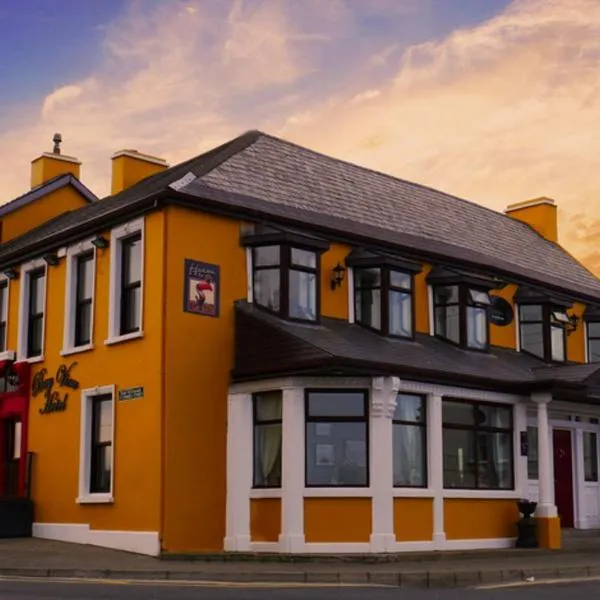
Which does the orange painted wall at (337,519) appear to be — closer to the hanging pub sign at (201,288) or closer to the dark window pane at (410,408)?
the dark window pane at (410,408)

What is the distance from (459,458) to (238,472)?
471 cm

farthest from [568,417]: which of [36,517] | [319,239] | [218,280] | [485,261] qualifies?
[36,517]

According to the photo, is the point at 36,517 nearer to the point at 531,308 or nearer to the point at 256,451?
the point at 256,451

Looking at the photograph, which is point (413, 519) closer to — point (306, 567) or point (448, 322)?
point (306, 567)

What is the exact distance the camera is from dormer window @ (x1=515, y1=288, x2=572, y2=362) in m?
27.0

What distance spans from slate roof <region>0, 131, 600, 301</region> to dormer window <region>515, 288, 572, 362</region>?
1.56 ft

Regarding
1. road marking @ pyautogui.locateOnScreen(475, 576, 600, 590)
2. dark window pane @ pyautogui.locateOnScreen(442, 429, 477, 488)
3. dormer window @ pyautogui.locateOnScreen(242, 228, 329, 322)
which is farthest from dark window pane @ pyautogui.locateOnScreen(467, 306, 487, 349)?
road marking @ pyautogui.locateOnScreen(475, 576, 600, 590)

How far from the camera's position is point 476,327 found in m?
24.9

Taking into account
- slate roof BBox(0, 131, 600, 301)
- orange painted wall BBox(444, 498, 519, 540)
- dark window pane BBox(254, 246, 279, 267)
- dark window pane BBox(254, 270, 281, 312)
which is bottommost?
orange painted wall BBox(444, 498, 519, 540)

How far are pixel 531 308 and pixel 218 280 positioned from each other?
1004cm

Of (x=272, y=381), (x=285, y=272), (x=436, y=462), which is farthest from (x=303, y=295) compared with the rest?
(x=436, y=462)

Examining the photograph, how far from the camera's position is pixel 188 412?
19875 mm

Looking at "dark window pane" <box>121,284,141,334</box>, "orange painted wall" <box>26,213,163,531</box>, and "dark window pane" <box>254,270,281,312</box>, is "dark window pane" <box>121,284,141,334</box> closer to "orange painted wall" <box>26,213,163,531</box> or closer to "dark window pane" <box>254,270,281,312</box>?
"orange painted wall" <box>26,213,163,531</box>

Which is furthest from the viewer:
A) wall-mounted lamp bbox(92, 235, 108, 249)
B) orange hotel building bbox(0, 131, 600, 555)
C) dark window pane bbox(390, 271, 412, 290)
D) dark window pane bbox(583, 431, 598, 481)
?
dark window pane bbox(583, 431, 598, 481)
